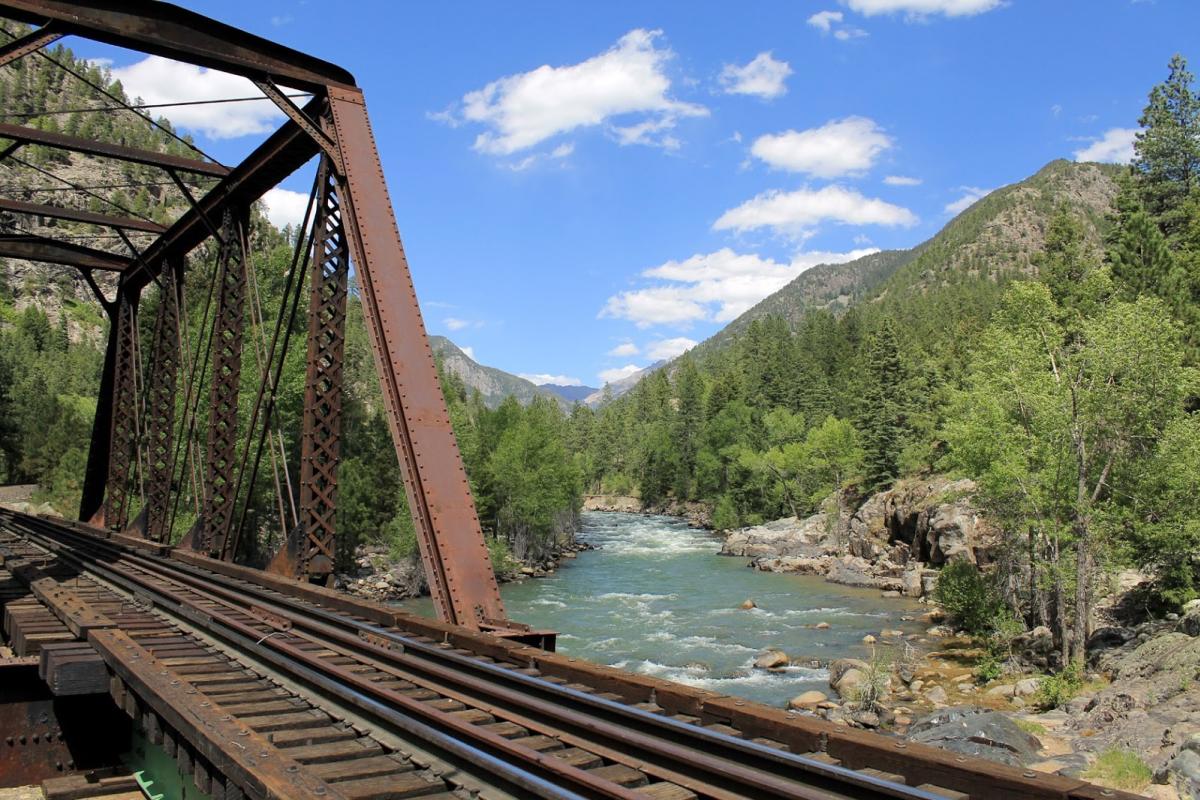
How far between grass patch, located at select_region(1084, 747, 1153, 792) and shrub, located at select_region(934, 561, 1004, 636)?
1318cm

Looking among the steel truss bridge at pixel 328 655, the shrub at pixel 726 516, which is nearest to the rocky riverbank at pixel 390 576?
the steel truss bridge at pixel 328 655

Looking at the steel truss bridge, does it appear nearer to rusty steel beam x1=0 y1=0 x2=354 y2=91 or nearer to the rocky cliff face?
rusty steel beam x1=0 y1=0 x2=354 y2=91

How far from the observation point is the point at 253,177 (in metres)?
13.0

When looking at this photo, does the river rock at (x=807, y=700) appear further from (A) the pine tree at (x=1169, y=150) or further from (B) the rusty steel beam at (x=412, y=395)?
(A) the pine tree at (x=1169, y=150)

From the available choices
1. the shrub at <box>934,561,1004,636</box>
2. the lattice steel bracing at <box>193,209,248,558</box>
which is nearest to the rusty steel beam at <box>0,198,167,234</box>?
the lattice steel bracing at <box>193,209,248,558</box>

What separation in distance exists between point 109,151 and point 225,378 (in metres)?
5.00

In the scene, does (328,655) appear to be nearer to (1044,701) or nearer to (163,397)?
(163,397)

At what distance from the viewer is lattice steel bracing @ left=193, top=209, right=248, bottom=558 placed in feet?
46.6

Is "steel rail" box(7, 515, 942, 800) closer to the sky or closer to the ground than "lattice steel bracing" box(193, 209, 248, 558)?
closer to the ground

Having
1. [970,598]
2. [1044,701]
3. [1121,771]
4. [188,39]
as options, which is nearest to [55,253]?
[188,39]

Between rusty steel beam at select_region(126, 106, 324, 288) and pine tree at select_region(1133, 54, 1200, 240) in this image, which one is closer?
rusty steel beam at select_region(126, 106, 324, 288)

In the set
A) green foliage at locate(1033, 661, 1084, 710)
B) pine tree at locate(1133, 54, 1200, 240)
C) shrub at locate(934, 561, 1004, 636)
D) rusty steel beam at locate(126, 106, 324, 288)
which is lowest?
green foliage at locate(1033, 661, 1084, 710)

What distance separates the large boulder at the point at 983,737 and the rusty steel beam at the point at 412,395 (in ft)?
33.6

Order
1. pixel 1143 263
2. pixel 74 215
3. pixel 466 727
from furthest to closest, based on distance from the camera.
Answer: pixel 1143 263
pixel 74 215
pixel 466 727
